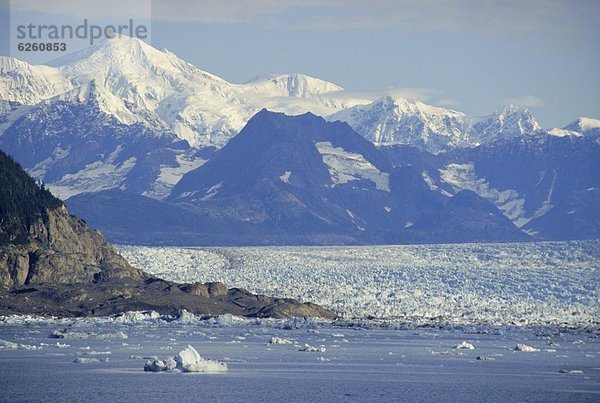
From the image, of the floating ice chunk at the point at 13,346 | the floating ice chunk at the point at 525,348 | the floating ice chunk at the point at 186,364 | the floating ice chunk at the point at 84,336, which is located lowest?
the floating ice chunk at the point at 186,364

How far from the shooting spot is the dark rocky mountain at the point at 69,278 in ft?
540

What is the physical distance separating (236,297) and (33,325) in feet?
134

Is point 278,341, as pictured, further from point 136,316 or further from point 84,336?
point 136,316

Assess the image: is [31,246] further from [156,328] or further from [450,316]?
[450,316]

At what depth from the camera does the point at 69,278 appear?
17538cm

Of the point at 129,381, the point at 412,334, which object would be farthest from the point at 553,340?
the point at 129,381

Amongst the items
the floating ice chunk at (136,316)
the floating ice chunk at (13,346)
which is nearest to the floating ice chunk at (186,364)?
the floating ice chunk at (13,346)

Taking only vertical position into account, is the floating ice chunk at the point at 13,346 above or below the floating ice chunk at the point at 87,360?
above

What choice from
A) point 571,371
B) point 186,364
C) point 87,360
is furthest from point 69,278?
A: point 571,371

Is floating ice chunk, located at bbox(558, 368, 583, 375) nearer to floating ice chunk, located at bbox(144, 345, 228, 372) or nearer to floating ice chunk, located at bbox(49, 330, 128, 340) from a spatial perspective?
floating ice chunk, located at bbox(144, 345, 228, 372)

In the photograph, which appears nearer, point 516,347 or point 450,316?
point 516,347

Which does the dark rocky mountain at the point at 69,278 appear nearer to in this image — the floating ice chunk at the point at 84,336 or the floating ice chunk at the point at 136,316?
the floating ice chunk at the point at 136,316

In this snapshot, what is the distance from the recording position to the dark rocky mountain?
16462 centimetres

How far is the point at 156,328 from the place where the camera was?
147 meters
